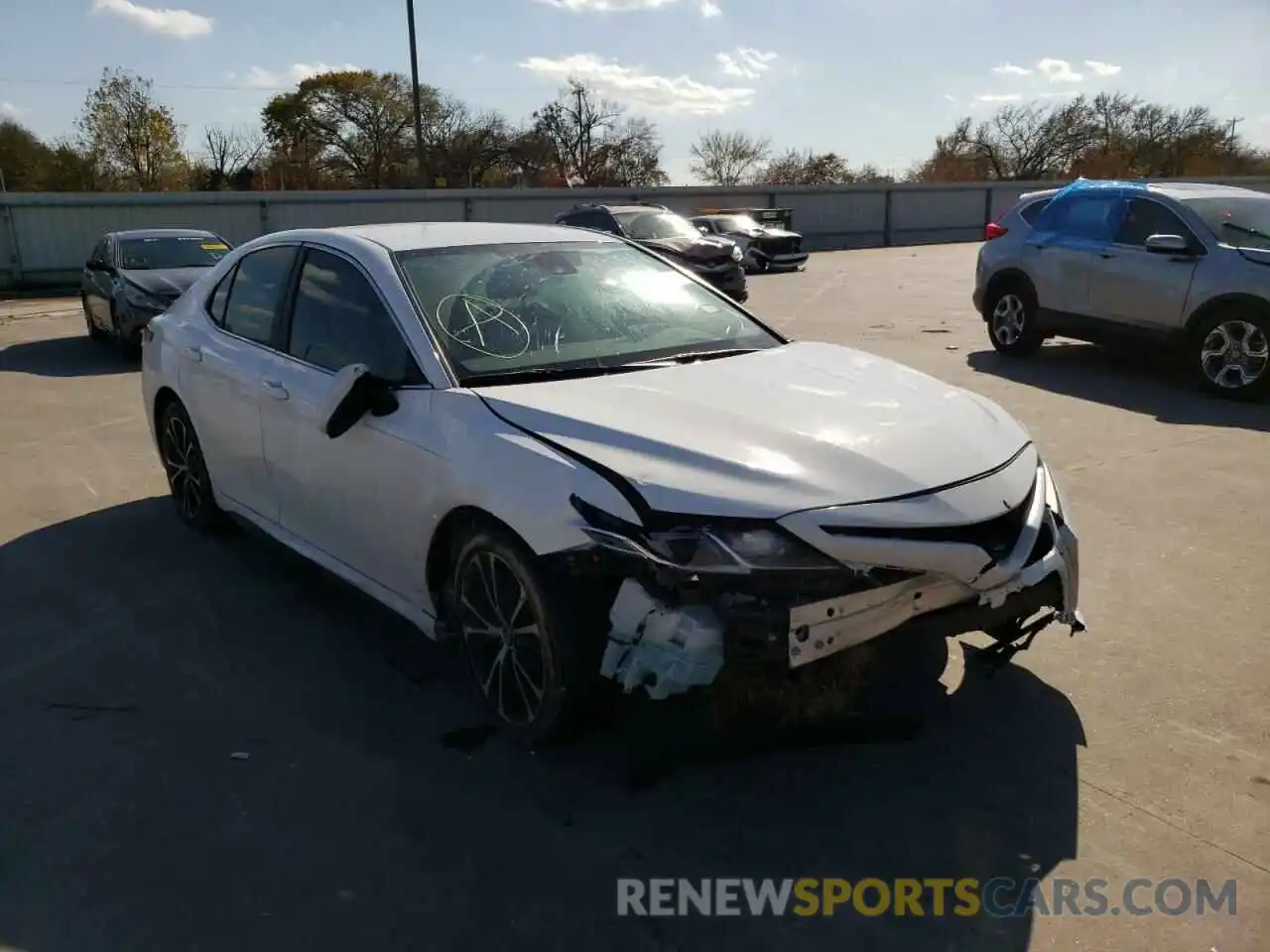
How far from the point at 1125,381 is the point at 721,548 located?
26.2 ft

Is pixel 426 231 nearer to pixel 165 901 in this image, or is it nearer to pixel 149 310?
pixel 165 901

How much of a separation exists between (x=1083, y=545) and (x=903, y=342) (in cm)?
742

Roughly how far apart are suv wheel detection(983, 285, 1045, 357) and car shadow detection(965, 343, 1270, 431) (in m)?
0.16

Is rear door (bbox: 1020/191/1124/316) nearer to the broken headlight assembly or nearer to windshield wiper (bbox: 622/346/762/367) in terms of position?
windshield wiper (bbox: 622/346/762/367)

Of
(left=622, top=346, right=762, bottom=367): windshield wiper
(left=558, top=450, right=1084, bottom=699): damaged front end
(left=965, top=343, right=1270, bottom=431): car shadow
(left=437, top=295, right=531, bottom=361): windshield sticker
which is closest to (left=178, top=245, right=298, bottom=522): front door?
(left=437, top=295, right=531, bottom=361): windshield sticker

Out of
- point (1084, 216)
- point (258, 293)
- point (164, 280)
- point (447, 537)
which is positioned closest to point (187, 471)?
point (258, 293)

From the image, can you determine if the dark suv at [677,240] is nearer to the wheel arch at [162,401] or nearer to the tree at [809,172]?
the wheel arch at [162,401]

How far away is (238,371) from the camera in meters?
4.76

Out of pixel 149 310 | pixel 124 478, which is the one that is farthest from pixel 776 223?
pixel 124 478

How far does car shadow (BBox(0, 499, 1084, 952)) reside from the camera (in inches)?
102

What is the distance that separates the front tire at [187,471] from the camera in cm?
544

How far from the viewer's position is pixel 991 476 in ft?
10.2

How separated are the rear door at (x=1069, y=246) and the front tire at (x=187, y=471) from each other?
809 cm

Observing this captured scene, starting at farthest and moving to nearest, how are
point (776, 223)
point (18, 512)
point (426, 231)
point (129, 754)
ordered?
1. point (776, 223)
2. point (18, 512)
3. point (426, 231)
4. point (129, 754)
